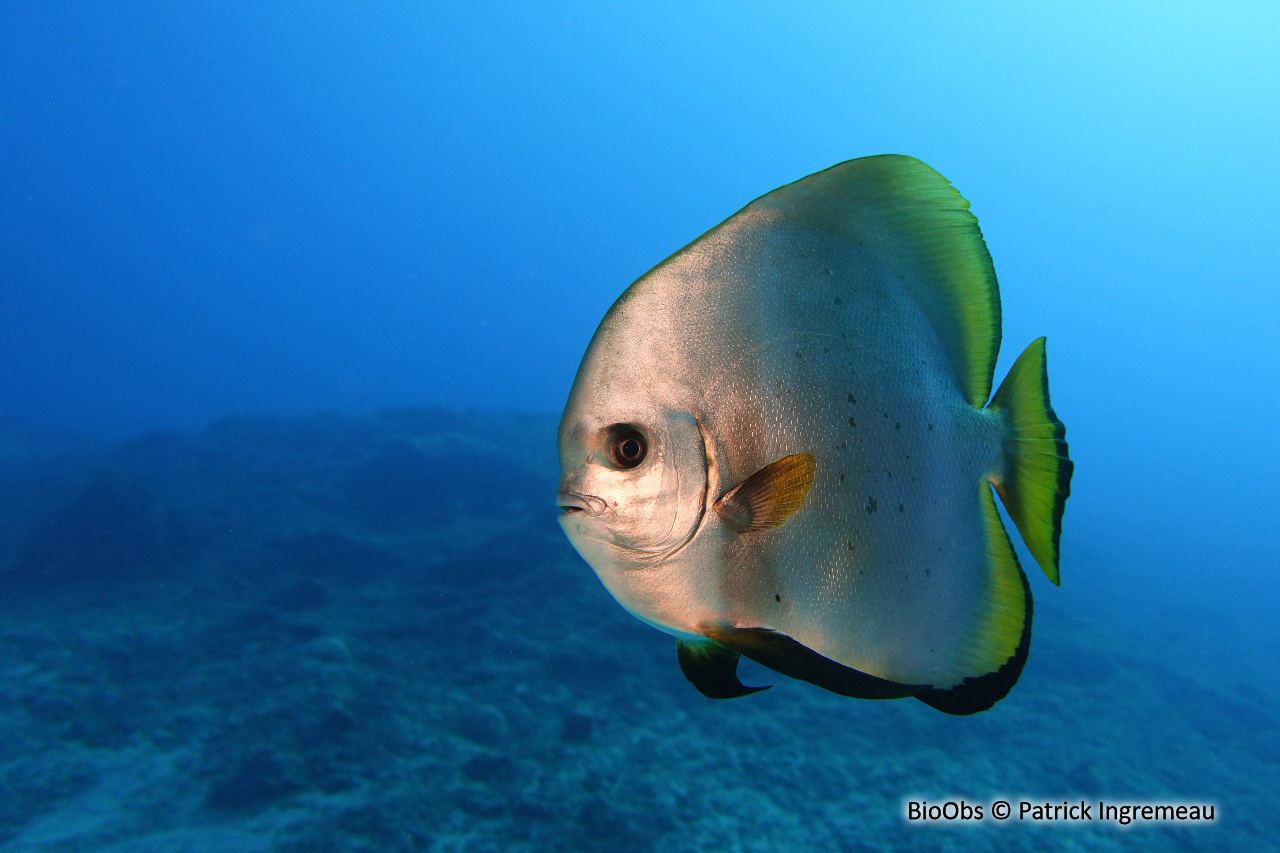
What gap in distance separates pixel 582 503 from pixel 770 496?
0.84 ft

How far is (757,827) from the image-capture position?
657 centimetres

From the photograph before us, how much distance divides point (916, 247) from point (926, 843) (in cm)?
853

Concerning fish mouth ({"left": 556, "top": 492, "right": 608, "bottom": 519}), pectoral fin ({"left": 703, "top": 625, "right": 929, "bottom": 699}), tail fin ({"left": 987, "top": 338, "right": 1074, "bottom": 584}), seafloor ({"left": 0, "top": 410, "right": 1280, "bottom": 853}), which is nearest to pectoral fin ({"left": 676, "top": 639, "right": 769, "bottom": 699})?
pectoral fin ({"left": 703, "top": 625, "right": 929, "bottom": 699})

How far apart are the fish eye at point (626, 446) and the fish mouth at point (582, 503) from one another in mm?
60

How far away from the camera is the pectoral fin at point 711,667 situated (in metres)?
0.82

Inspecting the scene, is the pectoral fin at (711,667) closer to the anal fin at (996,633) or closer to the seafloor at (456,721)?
the anal fin at (996,633)

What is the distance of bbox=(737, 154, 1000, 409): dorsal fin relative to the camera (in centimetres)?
91

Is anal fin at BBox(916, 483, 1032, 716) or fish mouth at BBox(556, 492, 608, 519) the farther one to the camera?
anal fin at BBox(916, 483, 1032, 716)

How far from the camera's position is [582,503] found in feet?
2.56

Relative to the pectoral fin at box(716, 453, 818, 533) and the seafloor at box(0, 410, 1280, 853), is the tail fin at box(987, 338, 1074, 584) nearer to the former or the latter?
the pectoral fin at box(716, 453, 818, 533)

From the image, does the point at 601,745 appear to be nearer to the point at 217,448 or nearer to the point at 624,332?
the point at 624,332

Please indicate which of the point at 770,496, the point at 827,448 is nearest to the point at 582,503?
the point at 770,496

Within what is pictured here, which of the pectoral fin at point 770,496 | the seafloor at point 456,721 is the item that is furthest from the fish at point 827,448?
the seafloor at point 456,721

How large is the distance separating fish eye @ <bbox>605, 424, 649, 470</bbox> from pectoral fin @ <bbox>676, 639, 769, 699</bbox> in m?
0.29
